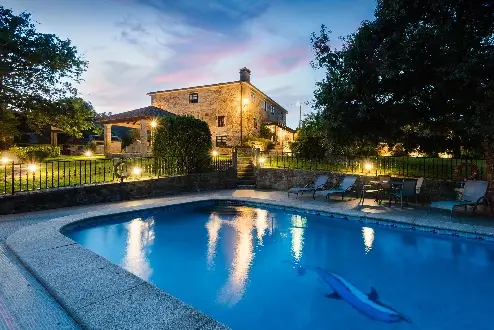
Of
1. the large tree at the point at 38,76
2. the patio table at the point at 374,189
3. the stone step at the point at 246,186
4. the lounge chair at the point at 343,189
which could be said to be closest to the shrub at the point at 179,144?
the stone step at the point at 246,186

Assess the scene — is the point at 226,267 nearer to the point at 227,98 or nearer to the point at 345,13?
the point at 345,13

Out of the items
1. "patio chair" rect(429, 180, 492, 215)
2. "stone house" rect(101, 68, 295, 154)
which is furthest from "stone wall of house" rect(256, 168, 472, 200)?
"stone house" rect(101, 68, 295, 154)

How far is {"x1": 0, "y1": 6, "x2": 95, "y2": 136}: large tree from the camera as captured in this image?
46.1 ft

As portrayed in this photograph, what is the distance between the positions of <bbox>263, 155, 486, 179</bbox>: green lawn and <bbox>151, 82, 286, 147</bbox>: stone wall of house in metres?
15.5

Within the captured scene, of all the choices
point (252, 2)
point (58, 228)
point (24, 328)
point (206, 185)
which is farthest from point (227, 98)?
point (24, 328)

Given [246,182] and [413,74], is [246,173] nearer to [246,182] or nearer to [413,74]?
[246,182]

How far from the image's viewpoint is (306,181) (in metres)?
15.3

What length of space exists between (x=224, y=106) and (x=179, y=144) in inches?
714

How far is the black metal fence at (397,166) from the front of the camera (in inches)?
468

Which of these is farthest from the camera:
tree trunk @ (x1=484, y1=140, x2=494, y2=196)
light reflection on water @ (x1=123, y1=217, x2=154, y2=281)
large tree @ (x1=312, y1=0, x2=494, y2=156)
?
tree trunk @ (x1=484, y1=140, x2=494, y2=196)

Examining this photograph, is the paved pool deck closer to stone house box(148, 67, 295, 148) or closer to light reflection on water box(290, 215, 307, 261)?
light reflection on water box(290, 215, 307, 261)

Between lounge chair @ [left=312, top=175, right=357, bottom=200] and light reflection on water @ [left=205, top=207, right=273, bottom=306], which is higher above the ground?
lounge chair @ [left=312, top=175, right=357, bottom=200]

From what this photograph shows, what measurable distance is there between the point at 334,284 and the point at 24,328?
521cm

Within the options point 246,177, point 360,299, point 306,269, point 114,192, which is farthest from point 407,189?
point 114,192
